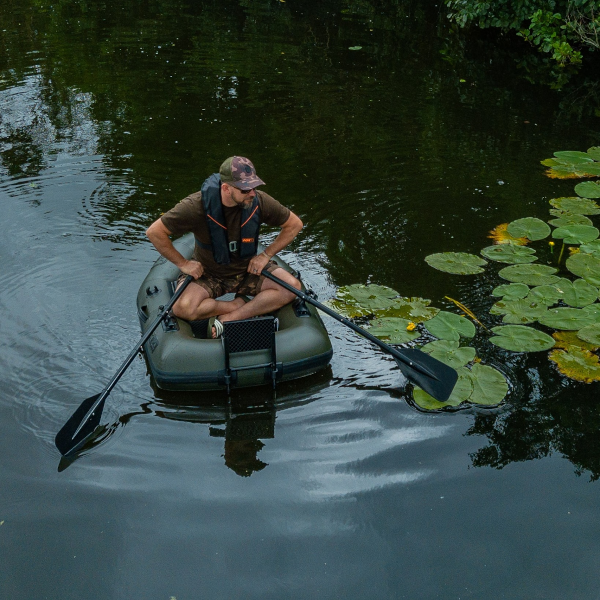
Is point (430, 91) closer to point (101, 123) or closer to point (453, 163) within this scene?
point (453, 163)

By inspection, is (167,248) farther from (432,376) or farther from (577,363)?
(577,363)

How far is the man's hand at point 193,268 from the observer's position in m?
4.54

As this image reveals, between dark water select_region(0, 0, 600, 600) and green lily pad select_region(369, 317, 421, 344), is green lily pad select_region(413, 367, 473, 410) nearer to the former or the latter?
dark water select_region(0, 0, 600, 600)

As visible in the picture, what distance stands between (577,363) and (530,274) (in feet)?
3.37

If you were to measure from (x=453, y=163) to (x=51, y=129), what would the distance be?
15.0 feet

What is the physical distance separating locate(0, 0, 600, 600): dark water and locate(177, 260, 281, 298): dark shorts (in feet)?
2.16

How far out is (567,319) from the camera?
15.6 feet

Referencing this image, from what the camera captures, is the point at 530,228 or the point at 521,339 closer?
the point at 521,339

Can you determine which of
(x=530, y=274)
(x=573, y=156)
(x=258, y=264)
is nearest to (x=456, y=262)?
(x=530, y=274)

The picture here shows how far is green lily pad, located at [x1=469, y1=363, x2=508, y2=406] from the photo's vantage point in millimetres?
4207

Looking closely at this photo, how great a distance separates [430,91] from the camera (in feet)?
31.2

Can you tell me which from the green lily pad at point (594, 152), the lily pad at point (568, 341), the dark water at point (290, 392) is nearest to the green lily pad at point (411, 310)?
the dark water at point (290, 392)

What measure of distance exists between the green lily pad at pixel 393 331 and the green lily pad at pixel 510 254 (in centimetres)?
120

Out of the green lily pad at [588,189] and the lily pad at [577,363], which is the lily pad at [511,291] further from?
the green lily pad at [588,189]
